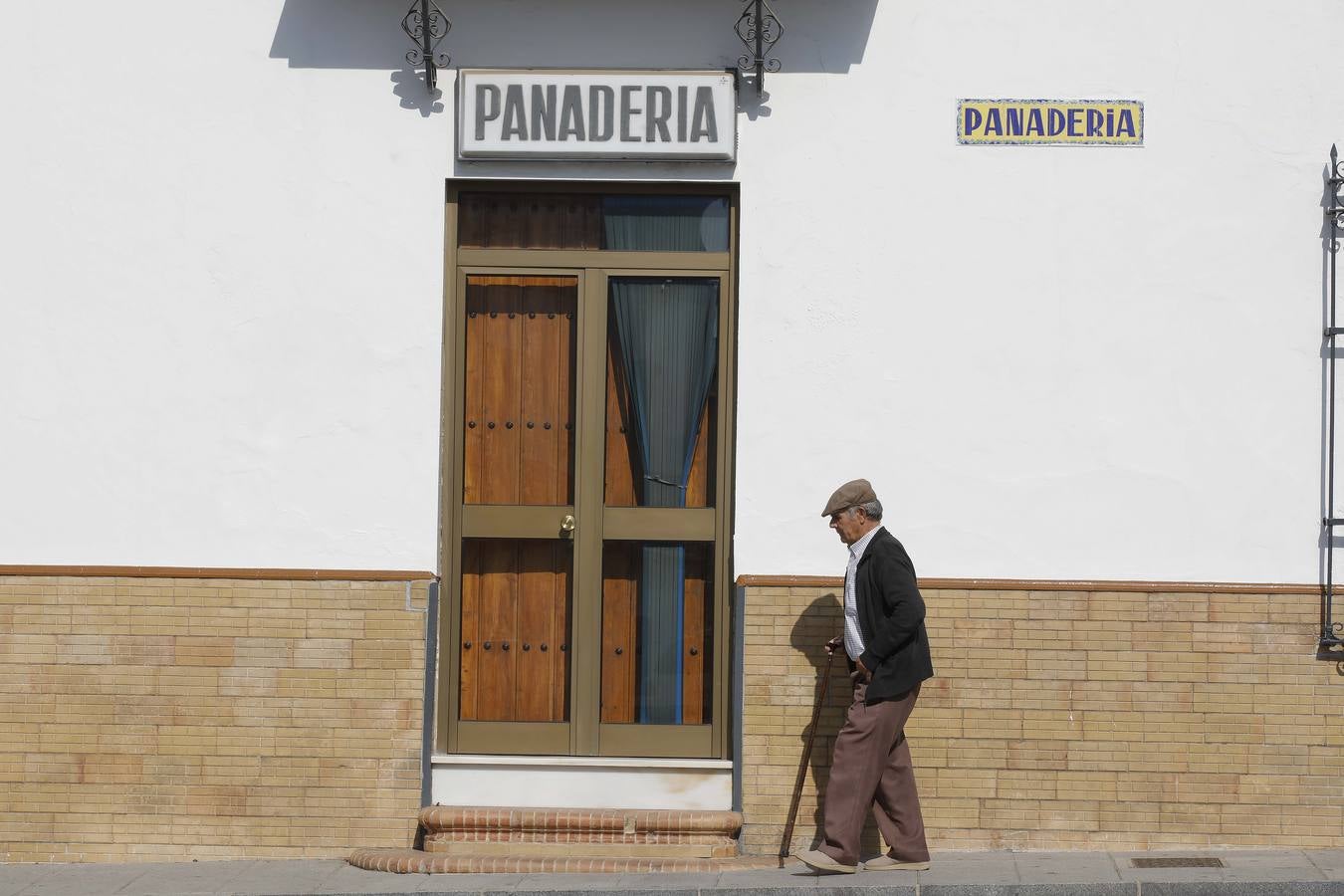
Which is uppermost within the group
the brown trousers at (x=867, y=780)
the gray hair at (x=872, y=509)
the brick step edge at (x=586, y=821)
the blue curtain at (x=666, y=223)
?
the blue curtain at (x=666, y=223)

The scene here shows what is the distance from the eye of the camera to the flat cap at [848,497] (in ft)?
23.8

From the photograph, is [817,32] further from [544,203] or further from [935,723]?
[935,723]

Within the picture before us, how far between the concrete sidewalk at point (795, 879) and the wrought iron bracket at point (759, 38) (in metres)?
3.82

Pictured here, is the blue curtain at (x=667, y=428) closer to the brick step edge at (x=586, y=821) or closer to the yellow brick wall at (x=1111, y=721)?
the brick step edge at (x=586, y=821)

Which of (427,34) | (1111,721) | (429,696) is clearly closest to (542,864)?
(429,696)

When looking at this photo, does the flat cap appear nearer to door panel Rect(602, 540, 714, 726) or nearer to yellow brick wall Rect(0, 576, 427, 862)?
door panel Rect(602, 540, 714, 726)

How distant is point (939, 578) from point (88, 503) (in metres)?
4.24

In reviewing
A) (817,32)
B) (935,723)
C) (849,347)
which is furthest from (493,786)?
(817,32)

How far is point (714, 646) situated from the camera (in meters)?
7.98

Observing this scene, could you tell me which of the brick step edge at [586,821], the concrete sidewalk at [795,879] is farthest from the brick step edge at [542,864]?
the brick step edge at [586,821]

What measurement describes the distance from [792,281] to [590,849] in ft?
9.63

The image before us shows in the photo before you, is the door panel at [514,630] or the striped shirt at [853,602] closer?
the striped shirt at [853,602]

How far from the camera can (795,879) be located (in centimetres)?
720

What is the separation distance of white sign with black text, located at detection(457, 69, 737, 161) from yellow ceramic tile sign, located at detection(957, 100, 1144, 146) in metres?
1.30
